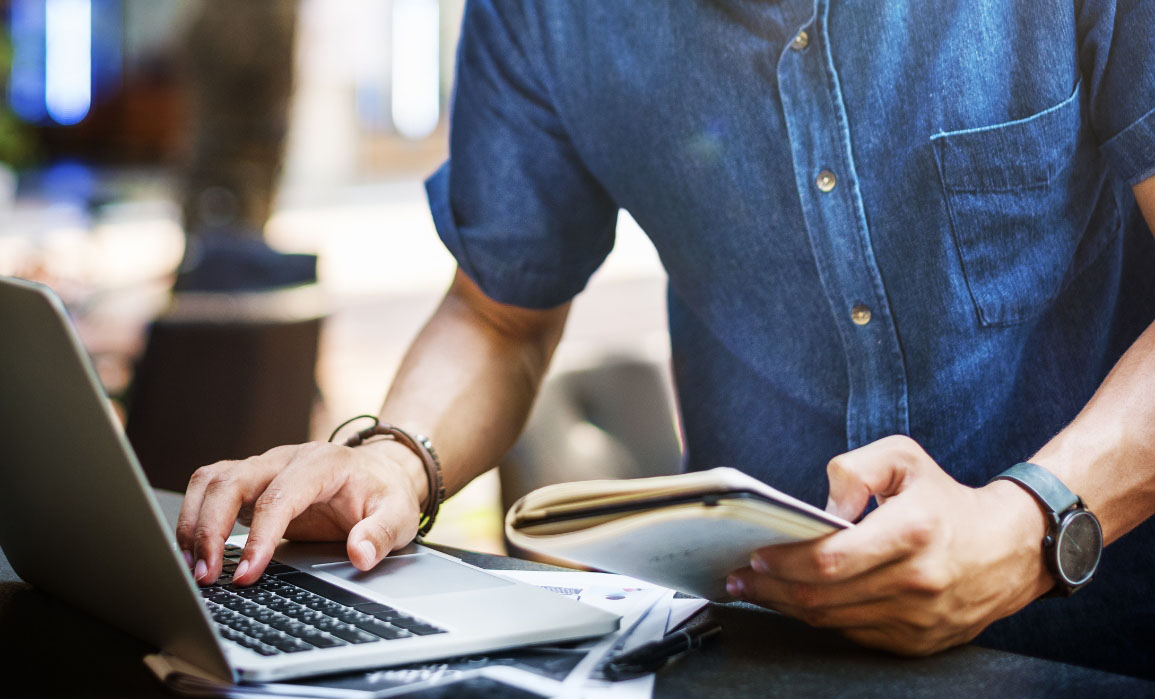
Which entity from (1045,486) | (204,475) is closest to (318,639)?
(204,475)

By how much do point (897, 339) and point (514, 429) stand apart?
42cm

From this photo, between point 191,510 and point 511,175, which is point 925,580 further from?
point 511,175

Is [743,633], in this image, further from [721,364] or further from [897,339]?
[721,364]

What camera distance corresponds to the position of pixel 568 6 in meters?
1.12

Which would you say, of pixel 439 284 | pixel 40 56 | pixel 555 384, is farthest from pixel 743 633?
pixel 40 56

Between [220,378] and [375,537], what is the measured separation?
1.85 m

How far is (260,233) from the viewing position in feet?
16.1

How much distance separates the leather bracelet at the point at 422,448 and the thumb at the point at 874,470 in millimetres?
389

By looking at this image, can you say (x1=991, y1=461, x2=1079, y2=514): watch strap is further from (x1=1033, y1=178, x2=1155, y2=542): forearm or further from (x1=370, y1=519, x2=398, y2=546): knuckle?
(x1=370, y1=519, x2=398, y2=546): knuckle

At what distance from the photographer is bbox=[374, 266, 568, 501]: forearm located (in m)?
1.10

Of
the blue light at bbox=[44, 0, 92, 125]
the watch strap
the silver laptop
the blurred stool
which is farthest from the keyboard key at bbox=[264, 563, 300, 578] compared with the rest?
the blue light at bbox=[44, 0, 92, 125]

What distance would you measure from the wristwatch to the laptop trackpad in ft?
1.17

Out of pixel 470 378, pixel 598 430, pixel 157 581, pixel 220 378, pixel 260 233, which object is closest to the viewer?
pixel 157 581

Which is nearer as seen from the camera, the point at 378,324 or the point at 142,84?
the point at 378,324
